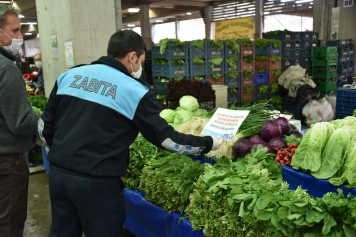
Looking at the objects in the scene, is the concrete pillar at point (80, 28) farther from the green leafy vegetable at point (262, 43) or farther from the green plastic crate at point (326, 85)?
the green plastic crate at point (326, 85)

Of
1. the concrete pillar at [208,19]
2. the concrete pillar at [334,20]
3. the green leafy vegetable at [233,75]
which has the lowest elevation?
the green leafy vegetable at [233,75]

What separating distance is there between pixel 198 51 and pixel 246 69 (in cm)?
170

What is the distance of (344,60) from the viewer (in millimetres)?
9914

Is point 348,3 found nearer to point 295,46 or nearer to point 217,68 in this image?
point 295,46

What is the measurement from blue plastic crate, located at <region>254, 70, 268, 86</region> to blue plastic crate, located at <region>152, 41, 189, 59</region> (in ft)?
7.94

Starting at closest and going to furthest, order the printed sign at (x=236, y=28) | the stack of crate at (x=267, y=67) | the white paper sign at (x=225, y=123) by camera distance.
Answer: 1. the white paper sign at (x=225, y=123)
2. the stack of crate at (x=267, y=67)
3. the printed sign at (x=236, y=28)

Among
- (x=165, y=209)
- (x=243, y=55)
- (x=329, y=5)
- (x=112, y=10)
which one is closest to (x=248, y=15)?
(x=329, y=5)

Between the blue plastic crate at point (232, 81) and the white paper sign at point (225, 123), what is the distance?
5457 mm

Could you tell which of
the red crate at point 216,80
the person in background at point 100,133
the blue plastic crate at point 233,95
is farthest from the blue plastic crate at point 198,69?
the person in background at point 100,133

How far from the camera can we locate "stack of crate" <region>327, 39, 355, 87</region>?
970 centimetres

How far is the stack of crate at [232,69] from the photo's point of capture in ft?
26.6

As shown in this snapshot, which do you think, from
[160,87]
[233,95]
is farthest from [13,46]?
[233,95]

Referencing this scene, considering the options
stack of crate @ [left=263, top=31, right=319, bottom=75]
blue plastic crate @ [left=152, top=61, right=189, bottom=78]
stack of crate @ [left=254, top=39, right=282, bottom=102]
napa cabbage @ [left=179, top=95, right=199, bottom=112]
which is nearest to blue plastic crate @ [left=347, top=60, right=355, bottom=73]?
stack of crate @ [left=263, top=31, right=319, bottom=75]

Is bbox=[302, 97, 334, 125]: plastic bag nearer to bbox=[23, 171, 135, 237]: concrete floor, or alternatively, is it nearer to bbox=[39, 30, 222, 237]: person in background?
bbox=[23, 171, 135, 237]: concrete floor
